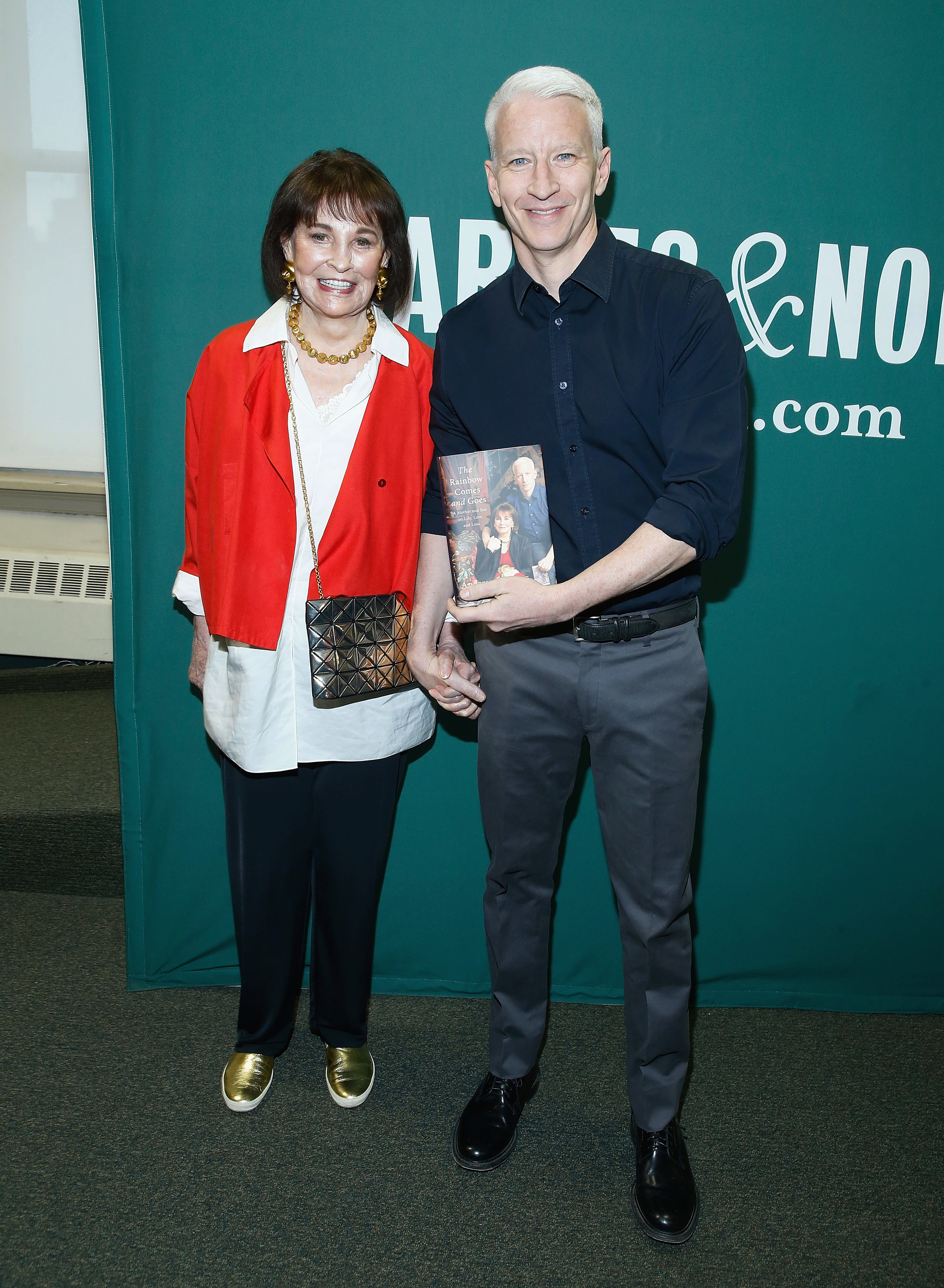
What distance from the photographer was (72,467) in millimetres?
3959

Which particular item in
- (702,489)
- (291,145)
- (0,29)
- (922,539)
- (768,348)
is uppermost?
(0,29)

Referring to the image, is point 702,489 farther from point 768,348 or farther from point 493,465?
point 768,348

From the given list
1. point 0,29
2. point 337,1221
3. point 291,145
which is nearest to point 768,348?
point 291,145

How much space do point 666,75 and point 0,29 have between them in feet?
9.91

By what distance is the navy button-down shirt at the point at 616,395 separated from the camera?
153cm

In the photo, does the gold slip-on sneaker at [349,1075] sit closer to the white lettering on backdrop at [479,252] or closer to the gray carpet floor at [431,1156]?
the gray carpet floor at [431,1156]

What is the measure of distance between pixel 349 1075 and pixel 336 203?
6.09 feet

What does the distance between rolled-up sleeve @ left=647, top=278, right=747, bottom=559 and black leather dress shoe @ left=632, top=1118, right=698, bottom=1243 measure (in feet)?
3.87

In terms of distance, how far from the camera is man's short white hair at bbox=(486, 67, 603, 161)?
1.54m

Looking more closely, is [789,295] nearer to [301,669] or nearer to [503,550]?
[503,550]

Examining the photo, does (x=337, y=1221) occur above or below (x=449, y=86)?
below

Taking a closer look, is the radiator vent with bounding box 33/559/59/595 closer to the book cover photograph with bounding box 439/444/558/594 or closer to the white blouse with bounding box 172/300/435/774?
the white blouse with bounding box 172/300/435/774

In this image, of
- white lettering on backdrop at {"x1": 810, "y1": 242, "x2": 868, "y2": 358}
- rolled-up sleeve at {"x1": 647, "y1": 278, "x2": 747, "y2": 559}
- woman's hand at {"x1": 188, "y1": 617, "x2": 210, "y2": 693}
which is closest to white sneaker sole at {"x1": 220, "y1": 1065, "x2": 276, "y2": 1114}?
woman's hand at {"x1": 188, "y1": 617, "x2": 210, "y2": 693}

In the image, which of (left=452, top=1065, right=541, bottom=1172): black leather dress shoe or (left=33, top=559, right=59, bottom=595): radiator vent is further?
(left=33, top=559, right=59, bottom=595): radiator vent
